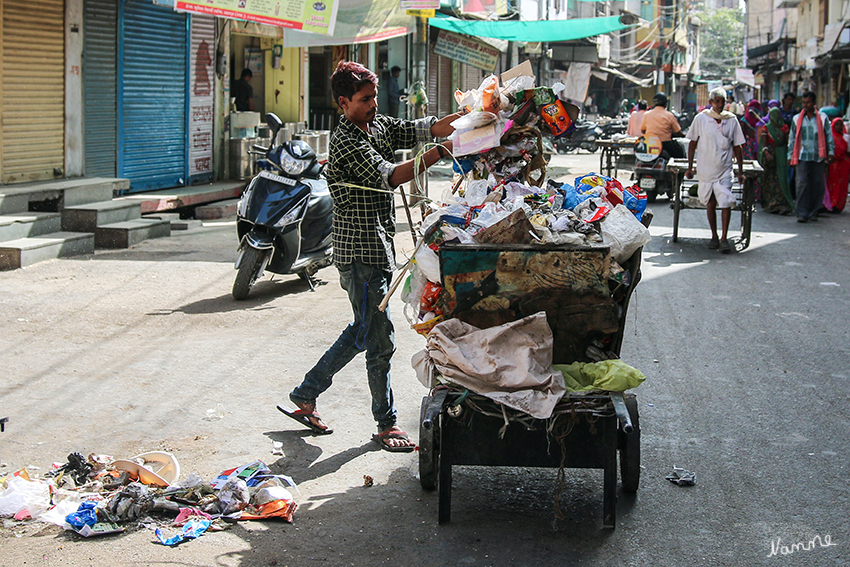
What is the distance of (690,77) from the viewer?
229ft

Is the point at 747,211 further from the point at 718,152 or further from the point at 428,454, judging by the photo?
the point at 428,454

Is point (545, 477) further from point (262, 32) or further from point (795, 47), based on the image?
point (795, 47)

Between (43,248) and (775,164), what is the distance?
11183mm

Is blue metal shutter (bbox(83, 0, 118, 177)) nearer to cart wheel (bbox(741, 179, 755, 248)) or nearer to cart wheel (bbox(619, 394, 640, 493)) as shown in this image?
cart wheel (bbox(741, 179, 755, 248))

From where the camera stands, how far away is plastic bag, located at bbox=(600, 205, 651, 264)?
3.73 meters

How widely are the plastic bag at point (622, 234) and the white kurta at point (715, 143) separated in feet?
23.6

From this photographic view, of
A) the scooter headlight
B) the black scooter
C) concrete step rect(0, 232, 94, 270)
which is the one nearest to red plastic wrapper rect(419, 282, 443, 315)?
the black scooter

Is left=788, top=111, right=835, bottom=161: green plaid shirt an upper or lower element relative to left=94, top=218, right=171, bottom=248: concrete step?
upper

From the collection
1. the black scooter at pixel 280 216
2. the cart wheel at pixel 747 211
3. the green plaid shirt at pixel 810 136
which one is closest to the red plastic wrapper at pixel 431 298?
the black scooter at pixel 280 216

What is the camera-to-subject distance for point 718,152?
34.1 feet

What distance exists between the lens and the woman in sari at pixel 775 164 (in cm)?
1415

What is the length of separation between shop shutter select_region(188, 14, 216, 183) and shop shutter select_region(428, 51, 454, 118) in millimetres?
12440

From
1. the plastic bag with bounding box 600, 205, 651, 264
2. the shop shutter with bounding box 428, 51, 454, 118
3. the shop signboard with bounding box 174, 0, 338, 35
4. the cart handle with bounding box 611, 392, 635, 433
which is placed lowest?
the cart handle with bounding box 611, 392, 635, 433

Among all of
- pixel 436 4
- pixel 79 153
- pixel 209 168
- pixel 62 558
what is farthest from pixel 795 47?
pixel 62 558
